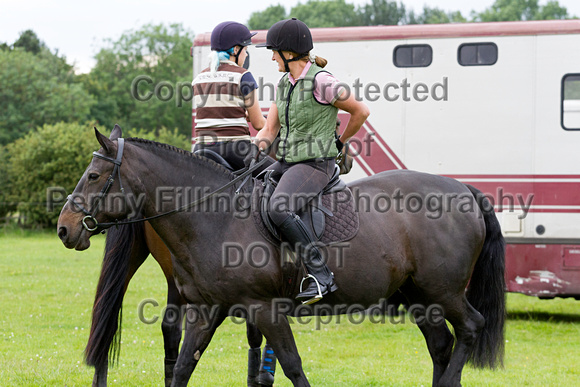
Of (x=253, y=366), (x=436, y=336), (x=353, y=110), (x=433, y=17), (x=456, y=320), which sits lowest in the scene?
(x=253, y=366)

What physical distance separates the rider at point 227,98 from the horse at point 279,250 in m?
0.46

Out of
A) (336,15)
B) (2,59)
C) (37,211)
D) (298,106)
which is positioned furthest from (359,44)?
(336,15)

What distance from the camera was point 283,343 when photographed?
13.9ft

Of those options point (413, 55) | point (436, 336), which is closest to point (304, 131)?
point (436, 336)

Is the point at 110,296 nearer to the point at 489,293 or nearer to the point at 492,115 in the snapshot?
the point at 489,293

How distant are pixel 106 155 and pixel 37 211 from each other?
69.7 ft

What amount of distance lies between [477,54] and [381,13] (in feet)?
166

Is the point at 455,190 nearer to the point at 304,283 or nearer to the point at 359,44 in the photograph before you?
the point at 304,283

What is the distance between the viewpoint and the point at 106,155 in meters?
4.07

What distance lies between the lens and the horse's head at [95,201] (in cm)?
395

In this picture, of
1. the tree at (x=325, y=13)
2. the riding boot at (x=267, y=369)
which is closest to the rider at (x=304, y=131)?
the riding boot at (x=267, y=369)

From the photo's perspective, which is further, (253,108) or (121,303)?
(121,303)

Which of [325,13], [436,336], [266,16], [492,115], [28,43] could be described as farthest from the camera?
[266,16]

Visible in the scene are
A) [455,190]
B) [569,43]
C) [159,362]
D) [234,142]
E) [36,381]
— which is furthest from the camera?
[569,43]
